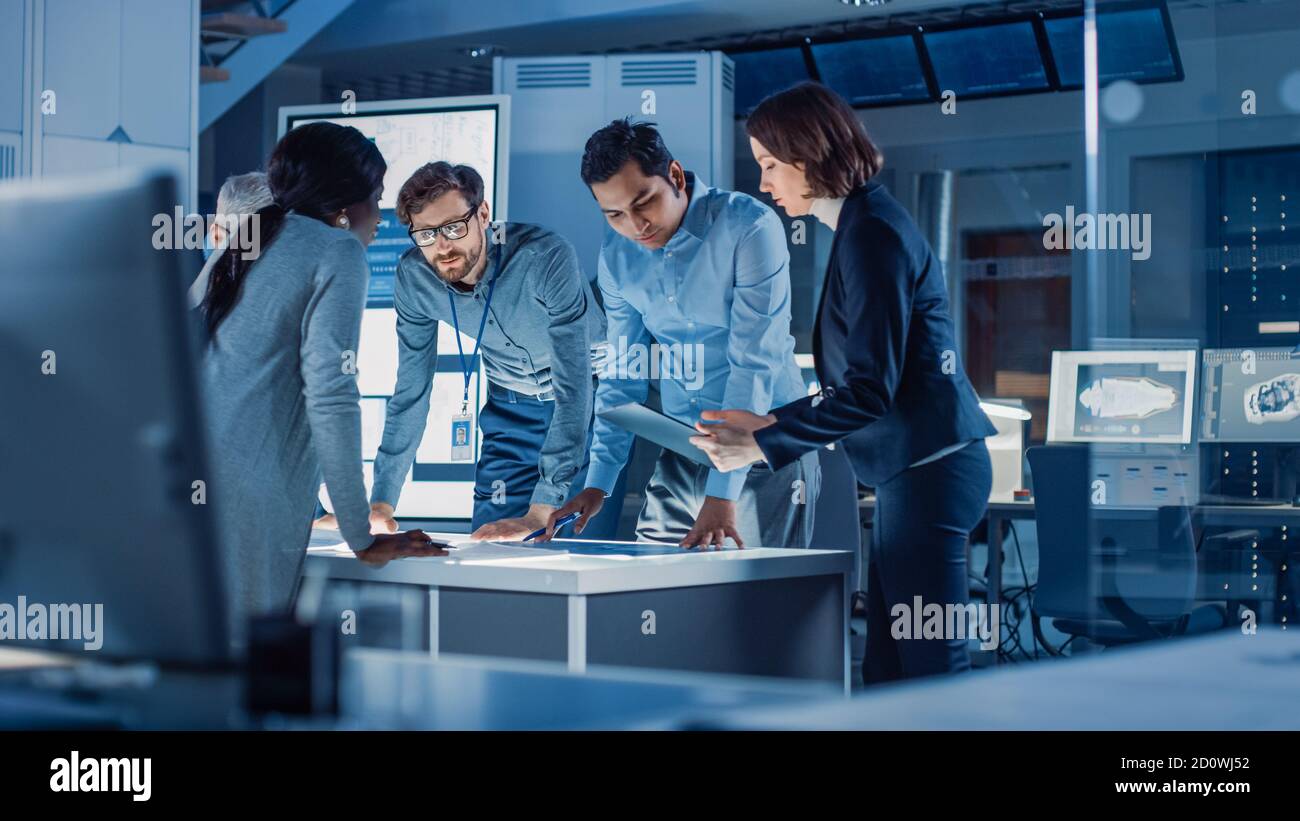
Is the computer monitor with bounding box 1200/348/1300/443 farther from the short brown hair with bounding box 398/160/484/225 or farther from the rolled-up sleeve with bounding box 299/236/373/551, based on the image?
the rolled-up sleeve with bounding box 299/236/373/551

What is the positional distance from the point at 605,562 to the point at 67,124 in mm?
3408

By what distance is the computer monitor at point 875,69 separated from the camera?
25.1ft

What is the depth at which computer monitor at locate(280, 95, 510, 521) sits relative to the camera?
5.14 meters

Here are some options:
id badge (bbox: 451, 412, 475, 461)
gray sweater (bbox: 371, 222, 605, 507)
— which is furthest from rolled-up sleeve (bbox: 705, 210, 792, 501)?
id badge (bbox: 451, 412, 475, 461)

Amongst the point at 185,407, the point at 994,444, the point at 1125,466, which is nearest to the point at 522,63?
the point at 994,444

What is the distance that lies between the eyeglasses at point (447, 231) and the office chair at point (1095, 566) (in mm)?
2369

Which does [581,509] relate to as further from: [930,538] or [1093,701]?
[1093,701]

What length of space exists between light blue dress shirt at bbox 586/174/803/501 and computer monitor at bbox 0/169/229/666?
1834 mm

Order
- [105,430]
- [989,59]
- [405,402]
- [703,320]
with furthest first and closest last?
[989,59] → [405,402] → [703,320] → [105,430]

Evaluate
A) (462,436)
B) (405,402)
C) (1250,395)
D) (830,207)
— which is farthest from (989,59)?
(830,207)

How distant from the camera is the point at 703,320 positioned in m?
2.85

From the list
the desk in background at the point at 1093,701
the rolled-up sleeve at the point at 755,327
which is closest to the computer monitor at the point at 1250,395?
the rolled-up sleeve at the point at 755,327

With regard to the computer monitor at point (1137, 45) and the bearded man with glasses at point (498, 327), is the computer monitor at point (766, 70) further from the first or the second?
the bearded man with glasses at point (498, 327)

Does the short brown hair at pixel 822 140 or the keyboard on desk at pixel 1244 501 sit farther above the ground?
the short brown hair at pixel 822 140
